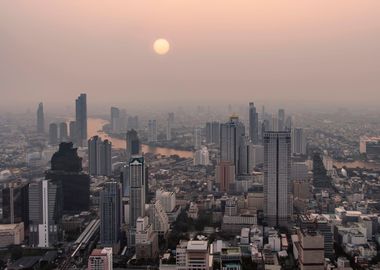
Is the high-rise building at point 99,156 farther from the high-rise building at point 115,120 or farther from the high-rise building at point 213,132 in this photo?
the high-rise building at point 213,132

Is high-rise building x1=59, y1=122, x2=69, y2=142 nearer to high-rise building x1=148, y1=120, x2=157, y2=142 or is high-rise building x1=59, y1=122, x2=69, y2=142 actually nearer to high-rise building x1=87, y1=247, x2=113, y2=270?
high-rise building x1=148, y1=120, x2=157, y2=142

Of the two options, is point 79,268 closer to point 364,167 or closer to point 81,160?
point 81,160

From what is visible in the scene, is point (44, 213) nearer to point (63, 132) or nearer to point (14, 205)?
point (14, 205)

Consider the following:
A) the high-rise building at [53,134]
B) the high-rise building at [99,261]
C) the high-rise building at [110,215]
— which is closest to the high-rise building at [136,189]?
the high-rise building at [110,215]

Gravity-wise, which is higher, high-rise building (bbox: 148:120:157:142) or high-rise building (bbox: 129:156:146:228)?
high-rise building (bbox: 148:120:157:142)

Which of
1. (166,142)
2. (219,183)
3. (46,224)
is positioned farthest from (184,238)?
(166,142)

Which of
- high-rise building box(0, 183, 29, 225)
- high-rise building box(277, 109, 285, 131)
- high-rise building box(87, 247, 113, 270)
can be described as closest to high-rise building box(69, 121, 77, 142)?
high-rise building box(0, 183, 29, 225)
